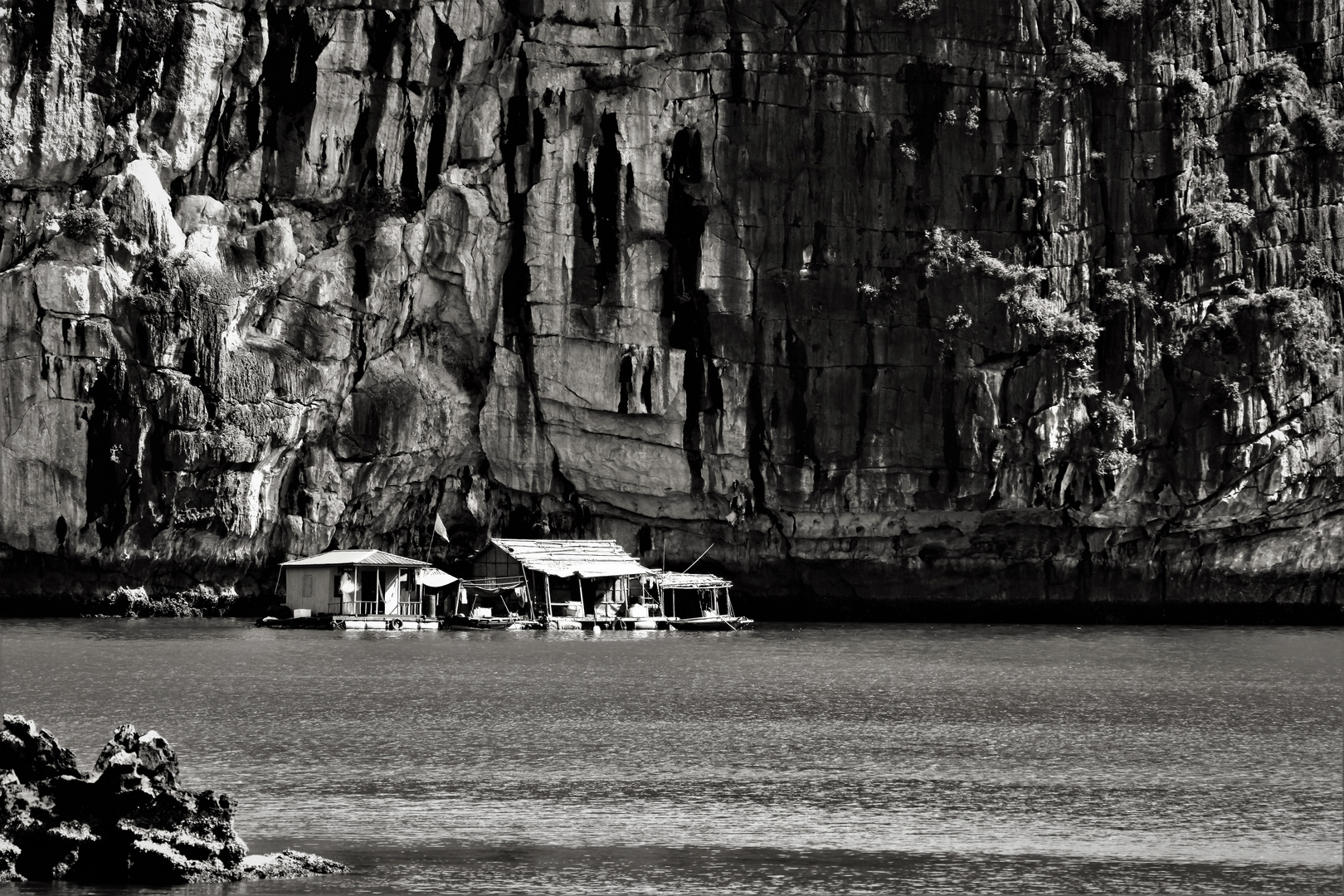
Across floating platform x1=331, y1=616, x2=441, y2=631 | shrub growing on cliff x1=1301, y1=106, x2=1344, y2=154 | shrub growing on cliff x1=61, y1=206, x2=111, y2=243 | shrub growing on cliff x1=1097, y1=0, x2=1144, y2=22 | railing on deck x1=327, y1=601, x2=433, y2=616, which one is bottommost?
floating platform x1=331, y1=616, x2=441, y2=631

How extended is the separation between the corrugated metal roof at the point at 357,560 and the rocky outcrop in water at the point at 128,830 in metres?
38.7

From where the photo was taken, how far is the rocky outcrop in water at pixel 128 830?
59.8 ft

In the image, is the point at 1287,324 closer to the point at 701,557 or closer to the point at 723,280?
the point at 723,280

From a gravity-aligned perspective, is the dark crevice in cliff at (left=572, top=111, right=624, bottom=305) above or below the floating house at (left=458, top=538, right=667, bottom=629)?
above

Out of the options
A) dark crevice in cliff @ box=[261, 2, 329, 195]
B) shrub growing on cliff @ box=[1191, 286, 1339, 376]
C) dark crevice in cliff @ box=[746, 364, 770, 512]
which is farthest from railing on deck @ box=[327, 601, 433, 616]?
shrub growing on cliff @ box=[1191, 286, 1339, 376]

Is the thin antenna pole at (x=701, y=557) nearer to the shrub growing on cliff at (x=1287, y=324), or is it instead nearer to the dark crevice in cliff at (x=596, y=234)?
the dark crevice in cliff at (x=596, y=234)

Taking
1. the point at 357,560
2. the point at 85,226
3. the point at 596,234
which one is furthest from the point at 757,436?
the point at 85,226

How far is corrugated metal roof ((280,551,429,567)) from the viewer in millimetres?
57375

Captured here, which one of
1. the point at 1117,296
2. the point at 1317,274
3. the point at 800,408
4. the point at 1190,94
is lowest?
the point at 800,408

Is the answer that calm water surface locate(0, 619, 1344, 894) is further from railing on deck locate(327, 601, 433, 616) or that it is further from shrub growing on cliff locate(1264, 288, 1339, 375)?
shrub growing on cliff locate(1264, 288, 1339, 375)

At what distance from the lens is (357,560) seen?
188ft

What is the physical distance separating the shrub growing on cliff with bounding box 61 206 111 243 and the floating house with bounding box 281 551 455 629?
1234 cm

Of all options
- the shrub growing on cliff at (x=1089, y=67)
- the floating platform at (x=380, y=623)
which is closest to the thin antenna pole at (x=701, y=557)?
the floating platform at (x=380, y=623)

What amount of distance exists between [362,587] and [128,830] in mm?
40528
